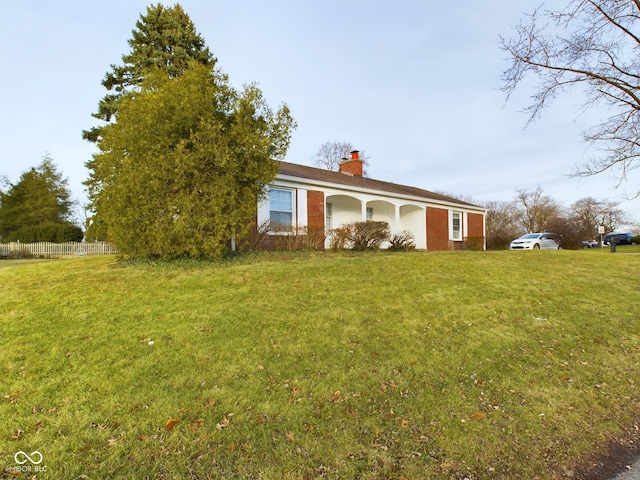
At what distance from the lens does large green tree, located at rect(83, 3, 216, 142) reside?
1878 centimetres

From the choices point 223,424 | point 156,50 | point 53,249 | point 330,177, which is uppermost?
point 156,50

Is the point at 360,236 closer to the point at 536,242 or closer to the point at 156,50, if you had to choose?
the point at 536,242

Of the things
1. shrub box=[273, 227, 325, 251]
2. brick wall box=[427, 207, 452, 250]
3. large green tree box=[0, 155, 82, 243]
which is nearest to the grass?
shrub box=[273, 227, 325, 251]

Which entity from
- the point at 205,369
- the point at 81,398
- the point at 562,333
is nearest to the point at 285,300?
the point at 205,369

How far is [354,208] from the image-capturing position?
56.4 ft

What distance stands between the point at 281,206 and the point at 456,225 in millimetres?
12990

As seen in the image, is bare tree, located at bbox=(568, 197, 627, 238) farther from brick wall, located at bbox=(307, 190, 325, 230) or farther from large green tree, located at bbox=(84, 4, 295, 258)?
large green tree, located at bbox=(84, 4, 295, 258)

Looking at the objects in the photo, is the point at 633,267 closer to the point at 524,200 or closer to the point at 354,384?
the point at 354,384

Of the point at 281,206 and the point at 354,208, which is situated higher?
the point at 354,208

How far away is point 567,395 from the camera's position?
3639mm

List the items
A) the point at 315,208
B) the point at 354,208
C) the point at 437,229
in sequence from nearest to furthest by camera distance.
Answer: the point at 315,208 < the point at 354,208 < the point at 437,229

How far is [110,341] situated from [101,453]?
6.74ft

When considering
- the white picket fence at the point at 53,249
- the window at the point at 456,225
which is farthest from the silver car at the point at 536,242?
the white picket fence at the point at 53,249

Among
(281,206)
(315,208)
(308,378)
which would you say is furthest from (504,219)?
(308,378)
